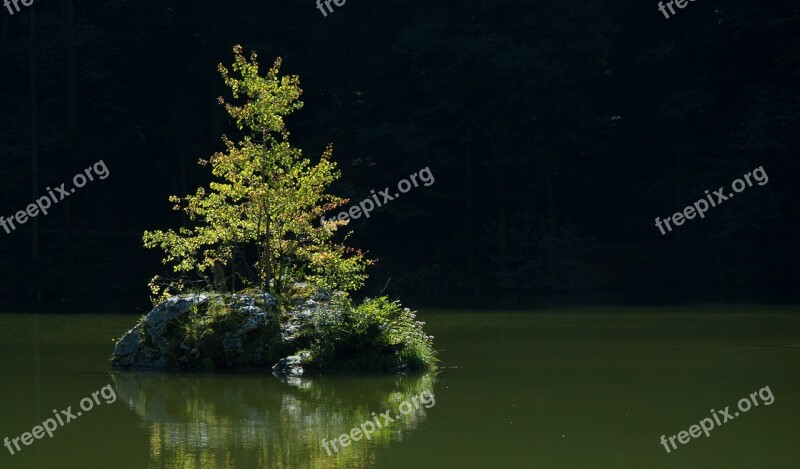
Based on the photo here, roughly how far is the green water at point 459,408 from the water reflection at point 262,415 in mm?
29

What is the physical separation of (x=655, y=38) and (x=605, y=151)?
502 cm

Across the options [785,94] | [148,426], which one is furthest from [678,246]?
[148,426]

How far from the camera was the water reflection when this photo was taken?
1207cm

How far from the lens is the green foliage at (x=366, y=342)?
64.7ft

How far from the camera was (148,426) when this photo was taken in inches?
557

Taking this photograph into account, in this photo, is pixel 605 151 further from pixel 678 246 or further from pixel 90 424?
pixel 90 424

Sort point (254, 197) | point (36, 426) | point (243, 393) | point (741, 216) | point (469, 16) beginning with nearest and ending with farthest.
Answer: point (36, 426) < point (243, 393) < point (254, 197) < point (741, 216) < point (469, 16)

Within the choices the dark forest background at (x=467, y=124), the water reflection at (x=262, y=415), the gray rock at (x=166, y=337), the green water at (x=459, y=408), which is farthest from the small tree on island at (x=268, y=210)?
the dark forest background at (x=467, y=124)

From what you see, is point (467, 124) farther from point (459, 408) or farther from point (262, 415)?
point (262, 415)

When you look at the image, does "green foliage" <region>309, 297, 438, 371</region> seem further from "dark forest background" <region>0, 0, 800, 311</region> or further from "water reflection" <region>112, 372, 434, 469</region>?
"dark forest background" <region>0, 0, 800, 311</region>

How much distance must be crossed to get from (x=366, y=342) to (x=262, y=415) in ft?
17.0

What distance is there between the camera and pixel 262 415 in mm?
14883

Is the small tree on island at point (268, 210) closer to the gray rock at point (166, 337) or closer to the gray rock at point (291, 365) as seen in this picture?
the gray rock at point (166, 337)

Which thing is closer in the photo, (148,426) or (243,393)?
(148,426)
